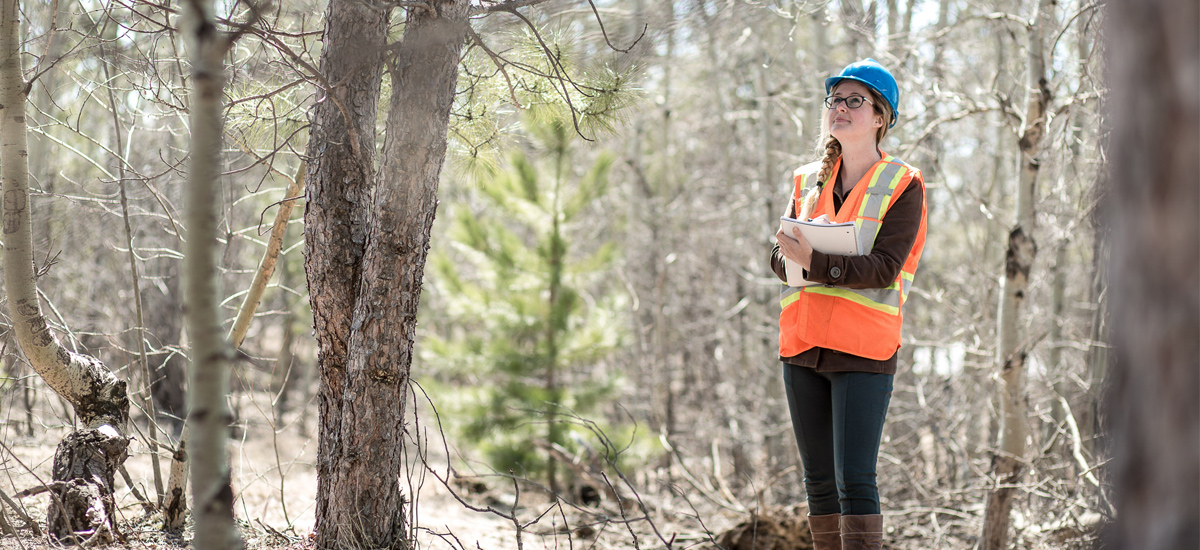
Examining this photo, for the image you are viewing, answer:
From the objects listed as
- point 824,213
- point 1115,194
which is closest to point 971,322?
point 824,213

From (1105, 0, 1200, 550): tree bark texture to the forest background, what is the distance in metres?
0.88

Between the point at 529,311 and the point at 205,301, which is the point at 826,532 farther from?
the point at 529,311

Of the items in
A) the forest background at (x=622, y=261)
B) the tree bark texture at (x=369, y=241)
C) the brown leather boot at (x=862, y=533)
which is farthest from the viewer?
the forest background at (x=622, y=261)

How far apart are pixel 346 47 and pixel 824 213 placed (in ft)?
5.12

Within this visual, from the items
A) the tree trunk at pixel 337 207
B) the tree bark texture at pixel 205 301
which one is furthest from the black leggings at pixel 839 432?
the tree bark texture at pixel 205 301

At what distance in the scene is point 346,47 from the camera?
2471 millimetres

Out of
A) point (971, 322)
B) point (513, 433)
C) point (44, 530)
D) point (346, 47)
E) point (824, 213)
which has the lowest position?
point (513, 433)

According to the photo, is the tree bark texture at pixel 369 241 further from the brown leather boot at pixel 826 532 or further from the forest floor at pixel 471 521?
the brown leather boot at pixel 826 532

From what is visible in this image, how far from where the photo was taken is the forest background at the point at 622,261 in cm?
304

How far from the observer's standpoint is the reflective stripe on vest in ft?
7.56

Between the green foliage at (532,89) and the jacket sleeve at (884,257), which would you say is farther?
the green foliage at (532,89)

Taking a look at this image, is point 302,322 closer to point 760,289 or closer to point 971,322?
point 760,289

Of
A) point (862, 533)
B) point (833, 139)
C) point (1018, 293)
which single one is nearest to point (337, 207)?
point (833, 139)

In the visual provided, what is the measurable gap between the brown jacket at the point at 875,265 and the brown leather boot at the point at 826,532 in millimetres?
462
